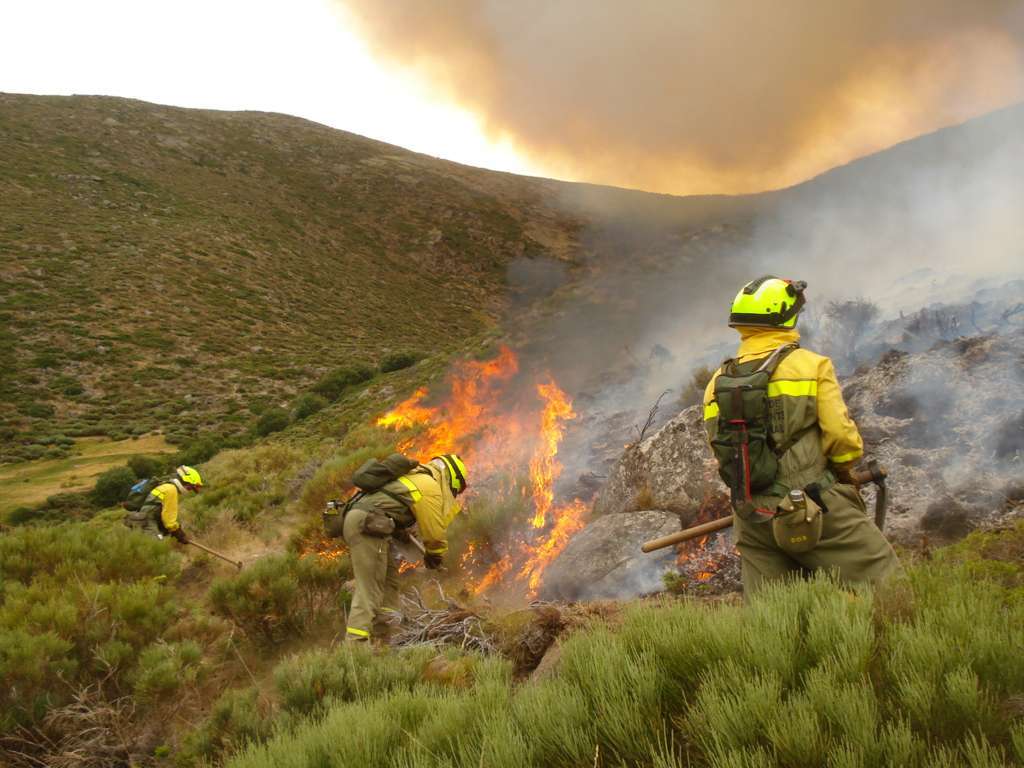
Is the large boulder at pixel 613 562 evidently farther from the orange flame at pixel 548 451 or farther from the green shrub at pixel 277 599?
the green shrub at pixel 277 599

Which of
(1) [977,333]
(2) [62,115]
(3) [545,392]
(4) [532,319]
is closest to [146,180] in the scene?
(2) [62,115]

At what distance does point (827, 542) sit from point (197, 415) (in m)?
27.3

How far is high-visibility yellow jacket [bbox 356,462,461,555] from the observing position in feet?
18.9

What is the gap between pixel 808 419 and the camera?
3234 millimetres

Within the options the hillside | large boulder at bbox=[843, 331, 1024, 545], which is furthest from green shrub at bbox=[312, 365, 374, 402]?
large boulder at bbox=[843, 331, 1024, 545]

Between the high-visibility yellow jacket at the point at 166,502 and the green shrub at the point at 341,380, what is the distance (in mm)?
16627

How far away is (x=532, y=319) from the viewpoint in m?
22.3

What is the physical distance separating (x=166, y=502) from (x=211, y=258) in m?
34.3

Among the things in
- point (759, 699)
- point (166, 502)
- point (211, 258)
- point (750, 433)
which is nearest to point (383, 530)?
point (750, 433)

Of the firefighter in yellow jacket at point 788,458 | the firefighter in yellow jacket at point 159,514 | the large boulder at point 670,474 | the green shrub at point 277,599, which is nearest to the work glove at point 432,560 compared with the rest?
the green shrub at point 277,599

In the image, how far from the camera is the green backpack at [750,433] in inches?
127

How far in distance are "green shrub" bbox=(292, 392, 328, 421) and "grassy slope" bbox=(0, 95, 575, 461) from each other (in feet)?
9.92

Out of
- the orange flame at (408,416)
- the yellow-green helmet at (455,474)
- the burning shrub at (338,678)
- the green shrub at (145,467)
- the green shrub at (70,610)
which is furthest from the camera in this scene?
the green shrub at (145,467)

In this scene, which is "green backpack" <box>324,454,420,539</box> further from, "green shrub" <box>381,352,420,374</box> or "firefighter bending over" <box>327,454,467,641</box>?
"green shrub" <box>381,352,420,374</box>
